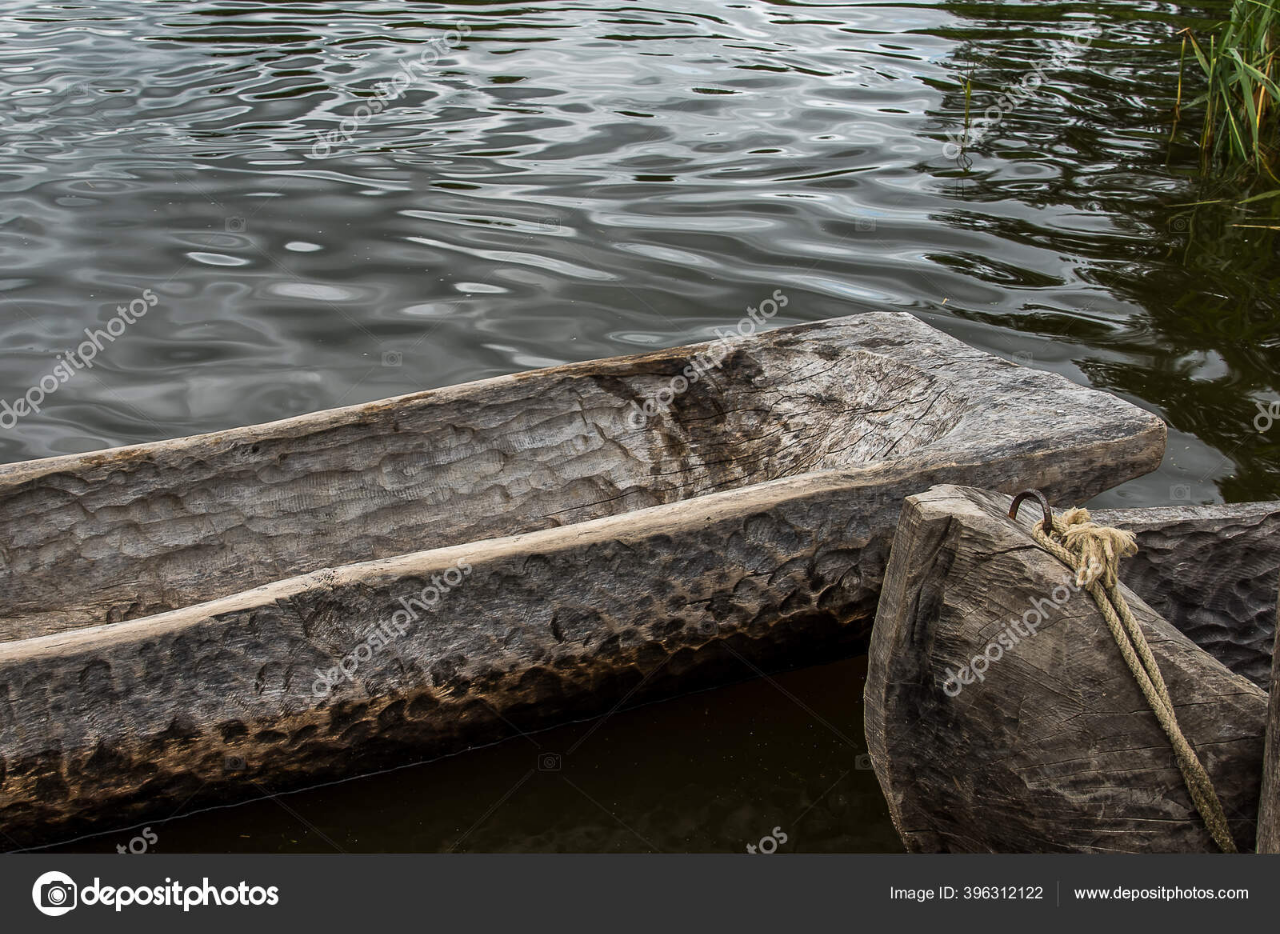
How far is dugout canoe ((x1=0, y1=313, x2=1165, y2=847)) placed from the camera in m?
2.29

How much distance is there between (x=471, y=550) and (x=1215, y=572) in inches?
68.2

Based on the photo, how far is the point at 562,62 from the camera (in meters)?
8.96

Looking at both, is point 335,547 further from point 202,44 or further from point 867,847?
point 202,44

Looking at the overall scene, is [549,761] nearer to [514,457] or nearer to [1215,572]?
[514,457]

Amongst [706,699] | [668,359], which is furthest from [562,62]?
[706,699]

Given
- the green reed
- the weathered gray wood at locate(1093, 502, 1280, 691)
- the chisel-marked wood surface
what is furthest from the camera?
the green reed

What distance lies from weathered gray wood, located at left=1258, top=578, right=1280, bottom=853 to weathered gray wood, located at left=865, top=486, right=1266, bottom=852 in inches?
2.6

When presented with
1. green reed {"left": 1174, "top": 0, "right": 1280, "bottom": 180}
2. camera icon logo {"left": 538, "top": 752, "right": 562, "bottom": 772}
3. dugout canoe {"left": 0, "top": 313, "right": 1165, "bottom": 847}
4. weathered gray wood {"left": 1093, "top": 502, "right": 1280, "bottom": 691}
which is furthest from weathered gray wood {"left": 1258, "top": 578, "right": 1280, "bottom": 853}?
green reed {"left": 1174, "top": 0, "right": 1280, "bottom": 180}

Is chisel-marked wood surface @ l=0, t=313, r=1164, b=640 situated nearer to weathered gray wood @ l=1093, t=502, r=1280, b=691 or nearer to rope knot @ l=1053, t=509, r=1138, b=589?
weathered gray wood @ l=1093, t=502, r=1280, b=691

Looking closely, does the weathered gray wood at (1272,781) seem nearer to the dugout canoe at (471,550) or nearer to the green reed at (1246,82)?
the dugout canoe at (471,550)

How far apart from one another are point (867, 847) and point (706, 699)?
59 centimetres

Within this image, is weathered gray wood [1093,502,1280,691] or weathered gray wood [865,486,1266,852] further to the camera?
weathered gray wood [1093,502,1280,691]
